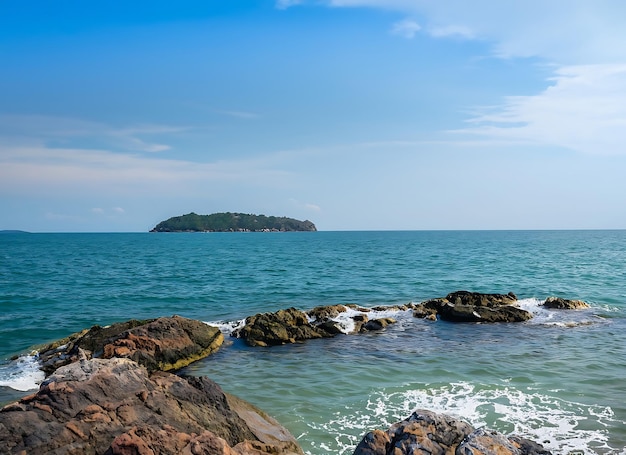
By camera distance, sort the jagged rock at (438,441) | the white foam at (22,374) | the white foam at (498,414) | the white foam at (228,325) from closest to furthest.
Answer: the jagged rock at (438,441), the white foam at (498,414), the white foam at (22,374), the white foam at (228,325)

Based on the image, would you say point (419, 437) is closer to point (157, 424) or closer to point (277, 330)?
point (157, 424)

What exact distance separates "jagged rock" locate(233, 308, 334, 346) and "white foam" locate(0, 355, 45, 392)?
9617mm

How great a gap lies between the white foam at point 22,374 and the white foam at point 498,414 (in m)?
12.1

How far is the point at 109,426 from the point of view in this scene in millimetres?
9188

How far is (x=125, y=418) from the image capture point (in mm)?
9570

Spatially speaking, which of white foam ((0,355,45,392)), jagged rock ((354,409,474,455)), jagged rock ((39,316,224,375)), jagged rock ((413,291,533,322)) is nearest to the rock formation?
jagged rock ((39,316,224,375))

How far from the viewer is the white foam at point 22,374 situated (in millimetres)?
18562

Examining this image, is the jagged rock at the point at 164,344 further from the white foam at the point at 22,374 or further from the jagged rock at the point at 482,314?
the jagged rock at the point at 482,314

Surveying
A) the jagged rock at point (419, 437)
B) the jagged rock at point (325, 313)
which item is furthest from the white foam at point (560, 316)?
the jagged rock at point (419, 437)

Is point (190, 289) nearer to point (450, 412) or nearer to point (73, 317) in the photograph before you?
point (73, 317)

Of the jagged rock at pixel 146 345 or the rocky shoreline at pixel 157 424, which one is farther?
the jagged rock at pixel 146 345

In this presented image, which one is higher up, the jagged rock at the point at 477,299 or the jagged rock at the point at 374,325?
the jagged rock at the point at 477,299

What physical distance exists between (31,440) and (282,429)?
20.8 feet

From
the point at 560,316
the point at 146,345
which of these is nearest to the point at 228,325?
the point at 146,345
